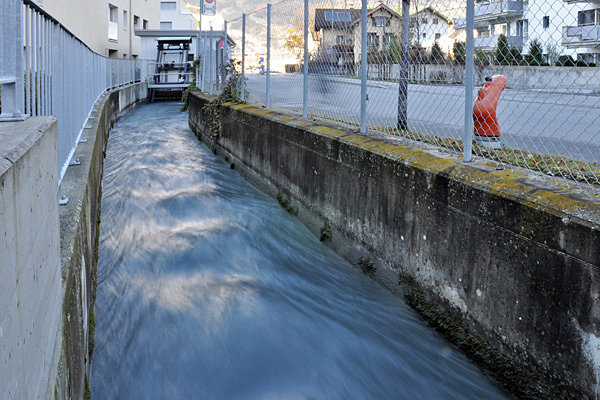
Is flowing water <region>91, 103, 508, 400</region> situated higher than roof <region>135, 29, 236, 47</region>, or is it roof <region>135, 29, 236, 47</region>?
roof <region>135, 29, 236, 47</region>

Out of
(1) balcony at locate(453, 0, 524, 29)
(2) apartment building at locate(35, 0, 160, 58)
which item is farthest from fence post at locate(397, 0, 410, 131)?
(2) apartment building at locate(35, 0, 160, 58)

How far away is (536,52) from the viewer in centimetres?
394

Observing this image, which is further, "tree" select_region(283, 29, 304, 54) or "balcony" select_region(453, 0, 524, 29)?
"tree" select_region(283, 29, 304, 54)

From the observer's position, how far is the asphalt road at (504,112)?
4.20m

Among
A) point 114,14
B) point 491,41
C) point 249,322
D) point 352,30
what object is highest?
point 114,14

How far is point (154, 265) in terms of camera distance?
256 inches

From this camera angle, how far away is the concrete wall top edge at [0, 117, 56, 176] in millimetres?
1801

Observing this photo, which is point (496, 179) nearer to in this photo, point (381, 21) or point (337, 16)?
point (381, 21)

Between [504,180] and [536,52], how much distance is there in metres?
0.85

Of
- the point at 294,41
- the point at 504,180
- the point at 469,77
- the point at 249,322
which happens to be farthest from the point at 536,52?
the point at 294,41

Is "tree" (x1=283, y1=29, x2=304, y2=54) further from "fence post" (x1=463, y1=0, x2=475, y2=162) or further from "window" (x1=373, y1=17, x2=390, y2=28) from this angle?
"fence post" (x1=463, y1=0, x2=475, y2=162)

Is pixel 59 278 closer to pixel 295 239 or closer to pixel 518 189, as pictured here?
pixel 518 189

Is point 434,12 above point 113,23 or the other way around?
the other way around

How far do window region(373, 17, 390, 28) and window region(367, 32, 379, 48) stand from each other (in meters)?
0.11
